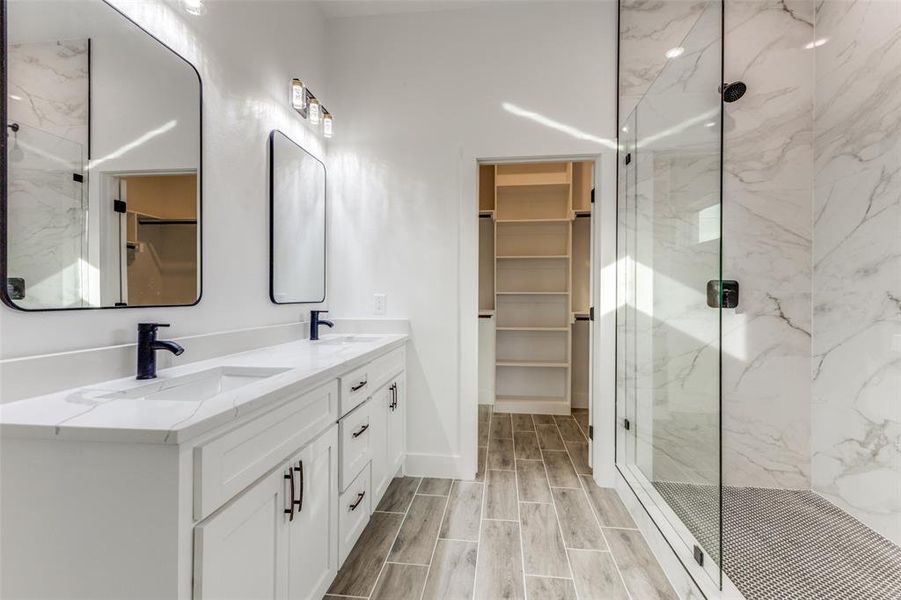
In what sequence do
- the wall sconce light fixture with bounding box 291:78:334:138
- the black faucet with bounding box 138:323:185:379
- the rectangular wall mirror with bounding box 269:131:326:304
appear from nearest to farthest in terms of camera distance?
the black faucet with bounding box 138:323:185:379 → the rectangular wall mirror with bounding box 269:131:326:304 → the wall sconce light fixture with bounding box 291:78:334:138

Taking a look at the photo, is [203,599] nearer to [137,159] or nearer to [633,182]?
[137,159]

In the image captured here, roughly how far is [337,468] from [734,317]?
7.42 feet

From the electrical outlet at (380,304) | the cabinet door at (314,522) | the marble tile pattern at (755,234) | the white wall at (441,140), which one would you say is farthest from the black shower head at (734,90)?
the cabinet door at (314,522)

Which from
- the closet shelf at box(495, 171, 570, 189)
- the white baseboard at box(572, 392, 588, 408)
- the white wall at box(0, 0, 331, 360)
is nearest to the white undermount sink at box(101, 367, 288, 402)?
the white wall at box(0, 0, 331, 360)

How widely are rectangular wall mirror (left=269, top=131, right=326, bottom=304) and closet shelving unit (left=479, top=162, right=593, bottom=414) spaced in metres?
Result: 1.78

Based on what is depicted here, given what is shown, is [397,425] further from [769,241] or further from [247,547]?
[769,241]

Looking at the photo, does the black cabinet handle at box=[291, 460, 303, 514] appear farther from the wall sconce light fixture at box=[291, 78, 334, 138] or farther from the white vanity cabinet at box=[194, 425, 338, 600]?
the wall sconce light fixture at box=[291, 78, 334, 138]

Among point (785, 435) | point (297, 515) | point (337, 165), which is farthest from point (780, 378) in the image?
point (337, 165)

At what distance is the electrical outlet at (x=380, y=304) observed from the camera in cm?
248

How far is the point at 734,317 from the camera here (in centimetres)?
219

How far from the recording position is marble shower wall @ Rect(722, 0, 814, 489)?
7.00ft

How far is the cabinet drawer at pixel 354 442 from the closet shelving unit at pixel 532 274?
213 centimetres

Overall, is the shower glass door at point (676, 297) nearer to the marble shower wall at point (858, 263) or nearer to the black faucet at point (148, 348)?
the marble shower wall at point (858, 263)

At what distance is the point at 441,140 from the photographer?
2426mm
